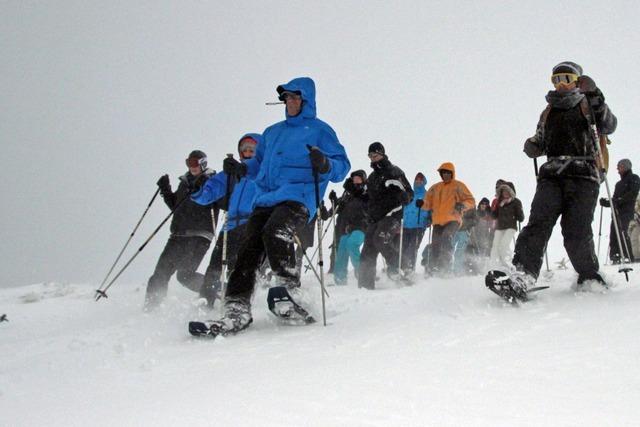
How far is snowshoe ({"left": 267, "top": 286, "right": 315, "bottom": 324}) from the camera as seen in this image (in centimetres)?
435

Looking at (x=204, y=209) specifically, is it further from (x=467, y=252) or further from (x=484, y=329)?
(x=467, y=252)

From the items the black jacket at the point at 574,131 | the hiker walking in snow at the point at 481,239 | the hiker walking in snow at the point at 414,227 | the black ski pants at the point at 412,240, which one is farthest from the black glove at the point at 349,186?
the black jacket at the point at 574,131

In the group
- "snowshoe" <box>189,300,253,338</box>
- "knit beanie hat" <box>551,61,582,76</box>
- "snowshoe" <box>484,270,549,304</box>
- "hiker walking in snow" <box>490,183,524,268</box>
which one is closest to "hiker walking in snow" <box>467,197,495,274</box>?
"hiker walking in snow" <box>490,183,524,268</box>

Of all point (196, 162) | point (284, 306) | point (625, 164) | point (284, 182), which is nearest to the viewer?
point (284, 306)

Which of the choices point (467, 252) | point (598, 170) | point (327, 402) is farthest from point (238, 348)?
point (467, 252)

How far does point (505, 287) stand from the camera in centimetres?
427

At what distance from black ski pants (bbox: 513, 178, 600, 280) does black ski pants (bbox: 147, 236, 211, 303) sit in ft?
13.8

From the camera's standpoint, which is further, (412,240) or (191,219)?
(412,240)

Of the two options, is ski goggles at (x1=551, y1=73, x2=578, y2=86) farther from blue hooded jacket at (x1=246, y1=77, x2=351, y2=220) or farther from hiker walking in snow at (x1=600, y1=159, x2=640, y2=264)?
hiker walking in snow at (x1=600, y1=159, x2=640, y2=264)

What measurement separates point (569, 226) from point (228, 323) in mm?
2961

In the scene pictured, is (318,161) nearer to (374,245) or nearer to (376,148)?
(374,245)

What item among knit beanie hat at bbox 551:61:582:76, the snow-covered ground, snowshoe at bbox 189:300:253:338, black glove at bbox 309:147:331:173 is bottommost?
snowshoe at bbox 189:300:253:338

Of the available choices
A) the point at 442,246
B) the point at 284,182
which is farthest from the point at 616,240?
the point at 284,182

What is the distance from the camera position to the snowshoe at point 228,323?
13.3 feet
